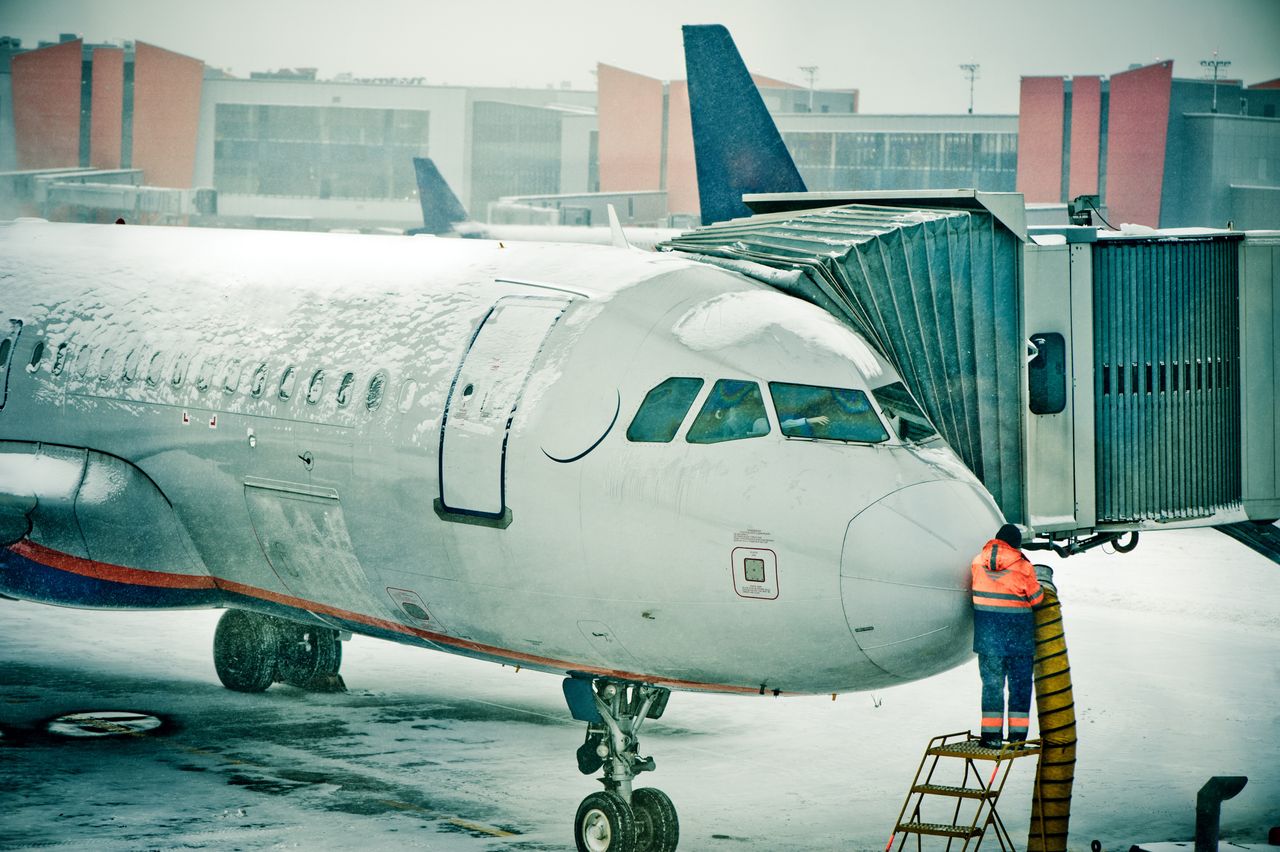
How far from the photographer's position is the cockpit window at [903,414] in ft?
37.0

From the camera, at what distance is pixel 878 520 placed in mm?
10578

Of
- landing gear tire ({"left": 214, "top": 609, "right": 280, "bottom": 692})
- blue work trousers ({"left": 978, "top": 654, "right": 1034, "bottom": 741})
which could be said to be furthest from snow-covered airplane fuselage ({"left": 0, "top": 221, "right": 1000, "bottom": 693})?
landing gear tire ({"left": 214, "top": 609, "right": 280, "bottom": 692})

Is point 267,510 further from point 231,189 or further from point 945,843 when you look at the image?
point 231,189

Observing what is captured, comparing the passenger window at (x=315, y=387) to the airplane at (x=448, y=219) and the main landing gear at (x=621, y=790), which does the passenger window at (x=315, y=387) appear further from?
the airplane at (x=448, y=219)

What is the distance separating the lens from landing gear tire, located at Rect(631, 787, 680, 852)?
39.6ft

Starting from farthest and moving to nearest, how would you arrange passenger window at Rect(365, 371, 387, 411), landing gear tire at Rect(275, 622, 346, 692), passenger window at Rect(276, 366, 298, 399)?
landing gear tire at Rect(275, 622, 346, 692) < passenger window at Rect(276, 366, 298, 399) < passenger window at Rect(365, 371, 387, 411)

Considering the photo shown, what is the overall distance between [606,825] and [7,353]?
7.91 meters

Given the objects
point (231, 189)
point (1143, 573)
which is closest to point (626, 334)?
point (1143, 573)

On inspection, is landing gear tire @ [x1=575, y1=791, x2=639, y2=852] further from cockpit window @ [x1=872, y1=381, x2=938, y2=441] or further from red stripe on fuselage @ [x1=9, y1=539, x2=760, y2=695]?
cockpit window @ [x1=872, y1=381, x2=938, y2=441]

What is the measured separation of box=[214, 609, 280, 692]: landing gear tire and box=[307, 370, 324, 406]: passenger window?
5576 mm

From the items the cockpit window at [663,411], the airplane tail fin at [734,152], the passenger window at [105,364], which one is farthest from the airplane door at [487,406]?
the airplane tail fin at [734,152]

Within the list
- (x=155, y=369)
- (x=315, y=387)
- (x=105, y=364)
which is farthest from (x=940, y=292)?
(x=105, y=364)

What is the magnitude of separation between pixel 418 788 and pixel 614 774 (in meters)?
3.11

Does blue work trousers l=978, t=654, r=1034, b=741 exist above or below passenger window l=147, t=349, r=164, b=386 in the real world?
below
